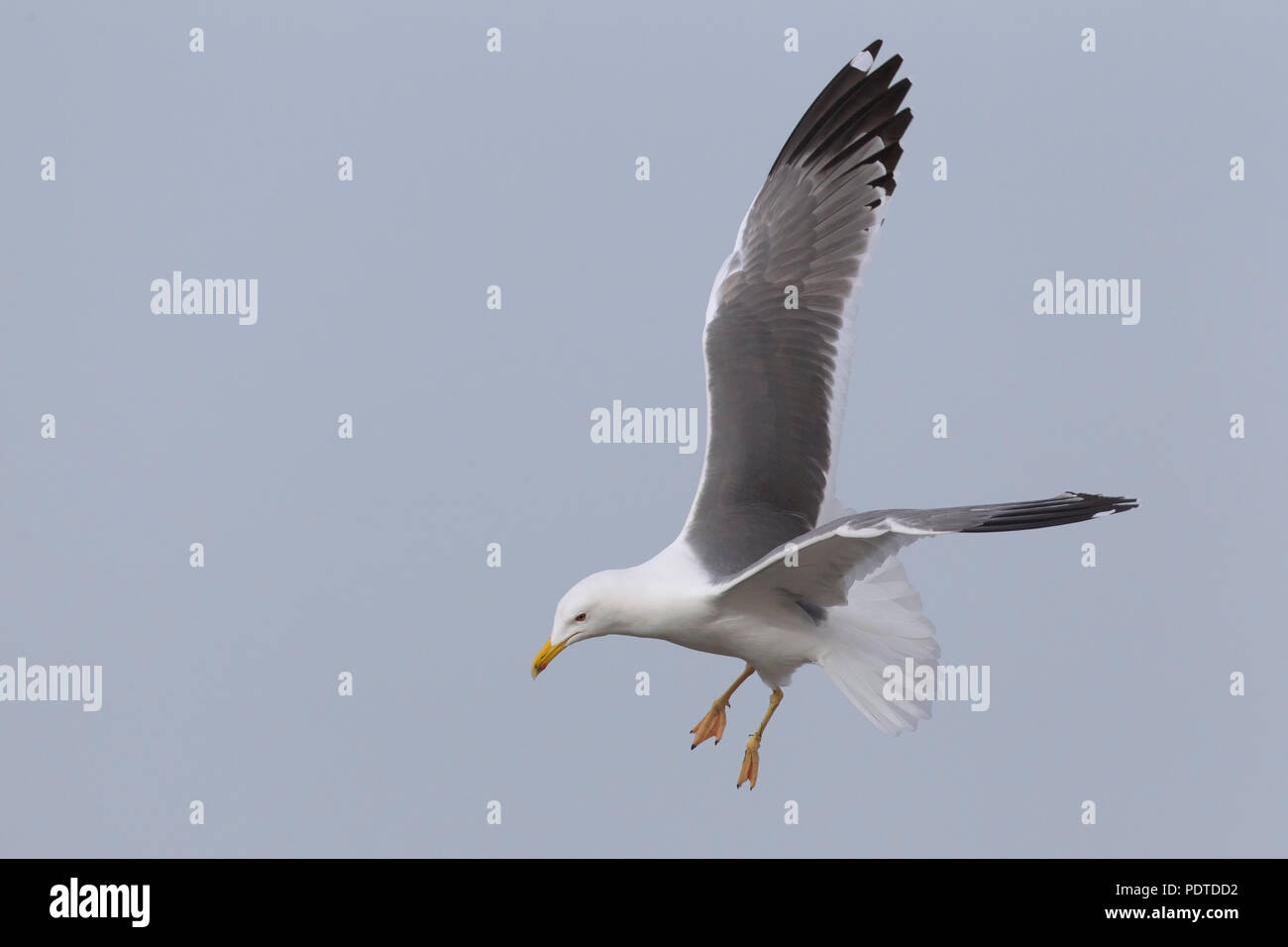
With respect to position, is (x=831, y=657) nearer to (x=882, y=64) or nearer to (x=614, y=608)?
(x=614, y=608)

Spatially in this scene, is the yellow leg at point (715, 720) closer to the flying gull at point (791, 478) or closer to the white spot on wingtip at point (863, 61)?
the flying gull at point (791, 478)

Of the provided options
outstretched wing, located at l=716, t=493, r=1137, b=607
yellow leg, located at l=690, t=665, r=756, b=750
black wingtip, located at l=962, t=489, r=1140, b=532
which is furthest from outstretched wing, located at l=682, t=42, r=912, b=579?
black wingtip, located at l=962, t=489, r=1140, b=532

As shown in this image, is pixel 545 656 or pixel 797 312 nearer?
pixel 545 656

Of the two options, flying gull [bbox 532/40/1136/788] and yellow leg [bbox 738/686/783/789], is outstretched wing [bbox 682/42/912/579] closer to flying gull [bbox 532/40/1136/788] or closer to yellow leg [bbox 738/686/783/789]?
flying gull [bbox 532/40/1136/788]

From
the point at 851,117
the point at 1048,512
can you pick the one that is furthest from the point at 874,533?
the point at 851,117

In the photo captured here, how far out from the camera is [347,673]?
→ 5.12 m

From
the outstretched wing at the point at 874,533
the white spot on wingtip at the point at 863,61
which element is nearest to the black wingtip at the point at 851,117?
the white spot on wingtip at the point at 863,61

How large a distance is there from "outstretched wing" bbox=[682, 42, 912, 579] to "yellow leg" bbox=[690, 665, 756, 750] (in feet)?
1.85

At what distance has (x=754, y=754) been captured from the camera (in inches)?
184

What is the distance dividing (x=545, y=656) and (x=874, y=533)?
0.95 m

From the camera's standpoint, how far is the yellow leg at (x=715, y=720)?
4.85 metres

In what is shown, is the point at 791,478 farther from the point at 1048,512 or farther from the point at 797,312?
the point at 1048,512

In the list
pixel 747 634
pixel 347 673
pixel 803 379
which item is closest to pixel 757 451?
pixel 803 379

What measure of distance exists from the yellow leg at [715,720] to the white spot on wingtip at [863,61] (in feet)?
5.77
